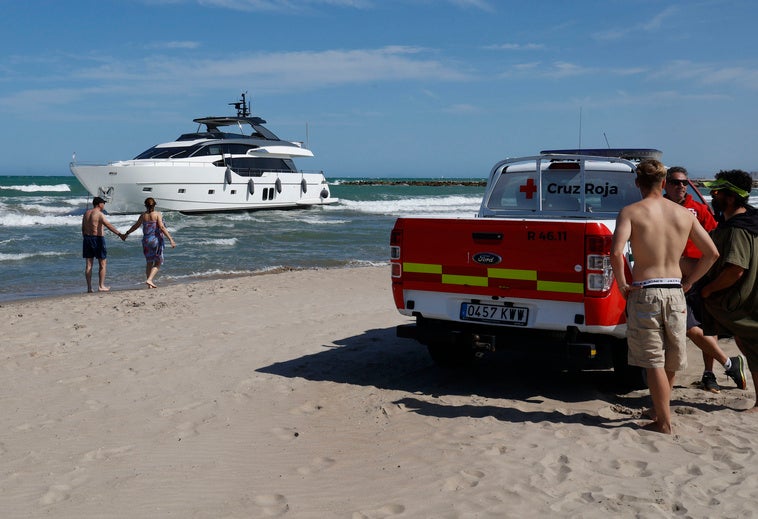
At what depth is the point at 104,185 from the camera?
3197cm

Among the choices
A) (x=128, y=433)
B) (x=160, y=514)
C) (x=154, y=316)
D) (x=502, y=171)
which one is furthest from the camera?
(x=154, y=316)

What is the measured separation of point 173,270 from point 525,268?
1208cm

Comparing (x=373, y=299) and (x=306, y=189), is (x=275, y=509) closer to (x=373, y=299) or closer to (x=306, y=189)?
(x=373, y=299)

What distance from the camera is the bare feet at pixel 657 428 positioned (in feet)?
15.5

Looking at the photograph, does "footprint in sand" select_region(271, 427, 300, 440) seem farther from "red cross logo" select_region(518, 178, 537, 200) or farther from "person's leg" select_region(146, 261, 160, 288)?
"person's leg" select_region(146, 261, 160, 288)

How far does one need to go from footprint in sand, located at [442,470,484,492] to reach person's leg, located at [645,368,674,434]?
4.10ft

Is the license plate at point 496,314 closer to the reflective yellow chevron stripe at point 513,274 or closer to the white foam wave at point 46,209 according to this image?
the reflective yellow chevron stripe at point 513,274

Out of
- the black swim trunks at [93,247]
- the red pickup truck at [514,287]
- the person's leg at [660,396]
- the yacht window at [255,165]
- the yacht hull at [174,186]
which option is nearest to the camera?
the person's leg at [660,396]

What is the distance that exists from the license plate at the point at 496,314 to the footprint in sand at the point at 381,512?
197cm

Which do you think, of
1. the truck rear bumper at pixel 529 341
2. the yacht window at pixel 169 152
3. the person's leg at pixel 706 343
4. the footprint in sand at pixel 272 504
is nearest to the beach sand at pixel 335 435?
the footprint in sand at pixel 272 504

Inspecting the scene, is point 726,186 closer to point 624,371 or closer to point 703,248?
point 703,248

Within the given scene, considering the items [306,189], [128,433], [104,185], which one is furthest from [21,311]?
[306,189]

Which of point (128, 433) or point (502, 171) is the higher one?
point (502, 171)

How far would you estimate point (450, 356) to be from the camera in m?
6.45
